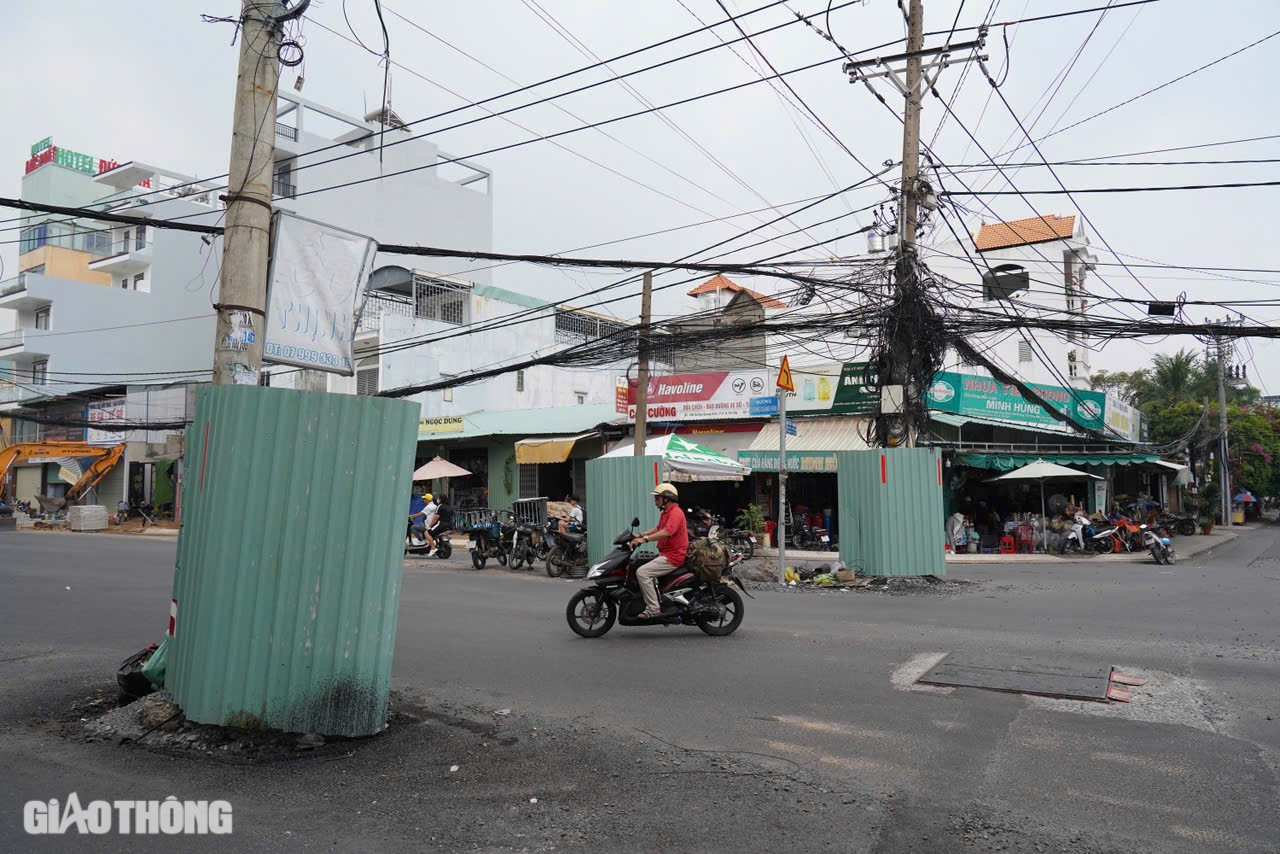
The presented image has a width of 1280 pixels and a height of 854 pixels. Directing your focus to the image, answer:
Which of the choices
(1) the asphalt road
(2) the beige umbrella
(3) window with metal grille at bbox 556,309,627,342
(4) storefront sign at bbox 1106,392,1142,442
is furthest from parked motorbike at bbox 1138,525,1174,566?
(3) window with metal grille at bbox 556,309,627,342

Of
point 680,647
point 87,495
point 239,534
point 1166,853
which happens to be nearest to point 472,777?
point 239,534

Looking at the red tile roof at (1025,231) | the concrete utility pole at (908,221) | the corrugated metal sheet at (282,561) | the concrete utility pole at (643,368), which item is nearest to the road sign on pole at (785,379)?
the concrete utility pole at (908,221)

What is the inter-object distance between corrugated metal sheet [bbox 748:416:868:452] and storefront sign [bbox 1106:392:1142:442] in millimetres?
10378

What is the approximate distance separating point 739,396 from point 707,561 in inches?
609

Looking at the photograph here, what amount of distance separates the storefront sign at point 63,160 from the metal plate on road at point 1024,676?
54518 millimetres

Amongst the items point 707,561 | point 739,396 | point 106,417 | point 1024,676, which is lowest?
point 1024,676

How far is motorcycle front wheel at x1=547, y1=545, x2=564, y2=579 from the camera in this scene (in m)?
16.2

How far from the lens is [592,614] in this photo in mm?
8992

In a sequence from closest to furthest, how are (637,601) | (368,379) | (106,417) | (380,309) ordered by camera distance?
1. (637,601)
2. (368,379)
3. (380,309)
4. (106,417)

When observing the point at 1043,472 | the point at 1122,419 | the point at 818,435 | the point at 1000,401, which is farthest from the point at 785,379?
Answer: the point at 1122,419

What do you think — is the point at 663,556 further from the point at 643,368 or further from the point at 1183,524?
the point at 1183,524

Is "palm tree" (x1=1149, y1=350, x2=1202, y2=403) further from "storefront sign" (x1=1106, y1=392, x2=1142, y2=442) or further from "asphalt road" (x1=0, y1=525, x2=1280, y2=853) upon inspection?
"asphalt road" (x1=0, y1=525, x2=1280, y2=853)

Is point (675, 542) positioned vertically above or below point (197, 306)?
below

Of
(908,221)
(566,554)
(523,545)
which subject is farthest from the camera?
(523,545)
